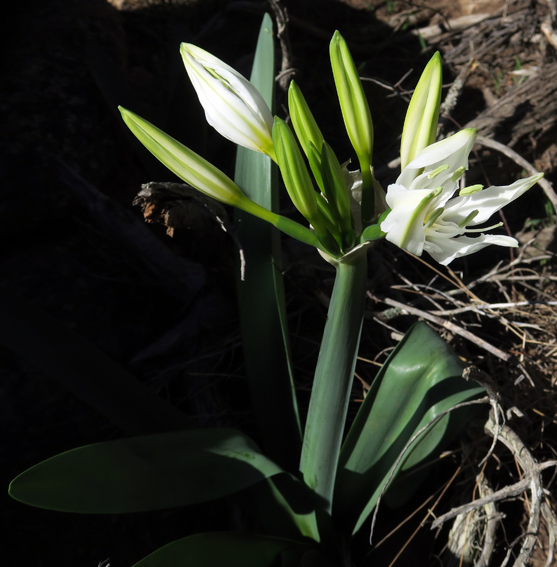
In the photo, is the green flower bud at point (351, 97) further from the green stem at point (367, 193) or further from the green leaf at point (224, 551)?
the green leaf at point (224, 551)

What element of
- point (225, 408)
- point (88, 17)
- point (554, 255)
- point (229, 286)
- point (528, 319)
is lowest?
point (528, 319)

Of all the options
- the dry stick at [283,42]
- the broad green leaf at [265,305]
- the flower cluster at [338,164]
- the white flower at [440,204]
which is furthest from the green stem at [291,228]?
the dry stick at [283,42]

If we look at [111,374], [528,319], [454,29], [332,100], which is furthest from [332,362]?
[454,29]

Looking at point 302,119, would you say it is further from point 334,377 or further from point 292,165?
point 334,377

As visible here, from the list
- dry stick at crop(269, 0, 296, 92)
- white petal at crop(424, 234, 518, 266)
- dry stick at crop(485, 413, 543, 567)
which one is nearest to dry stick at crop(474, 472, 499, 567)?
dry stick at crop(485, 413, 543, 567)

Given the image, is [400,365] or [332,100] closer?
[400,365]

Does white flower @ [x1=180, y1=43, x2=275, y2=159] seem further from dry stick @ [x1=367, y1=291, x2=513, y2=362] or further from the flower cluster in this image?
dry stick @ [x1=367, y1=291, x2=513, y2=362]

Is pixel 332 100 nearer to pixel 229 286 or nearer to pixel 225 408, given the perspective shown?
pixel 229 286
